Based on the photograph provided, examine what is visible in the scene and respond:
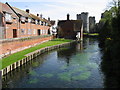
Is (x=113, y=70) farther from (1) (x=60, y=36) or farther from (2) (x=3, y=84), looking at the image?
(1) (x=60, y=36)

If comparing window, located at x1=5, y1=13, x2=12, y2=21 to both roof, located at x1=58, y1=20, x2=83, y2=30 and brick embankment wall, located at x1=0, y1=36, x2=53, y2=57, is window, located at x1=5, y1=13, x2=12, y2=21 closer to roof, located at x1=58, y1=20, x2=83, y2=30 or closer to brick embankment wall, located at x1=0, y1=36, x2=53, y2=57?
brick embankment wall, located at x1=0, y1=36, x2=53, y2=57

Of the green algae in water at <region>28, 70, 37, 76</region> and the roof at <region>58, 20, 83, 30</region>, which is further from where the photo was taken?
the roof at <region>58, 20, 83, 30</region>

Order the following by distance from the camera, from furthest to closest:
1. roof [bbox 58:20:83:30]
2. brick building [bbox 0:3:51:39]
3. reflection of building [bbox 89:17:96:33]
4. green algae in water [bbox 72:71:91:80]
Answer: reflection of building [bbox 89:17:96:33] < roof [bbox 58:20:83:30] < brick building [bbox 0:3:51:39] < green algae in water [bbox 72:71:91:80]

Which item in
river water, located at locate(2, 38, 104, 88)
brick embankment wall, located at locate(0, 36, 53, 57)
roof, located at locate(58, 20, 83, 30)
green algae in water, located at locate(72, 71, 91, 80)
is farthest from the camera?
roof, located at locate(58, 20, 83, 30)

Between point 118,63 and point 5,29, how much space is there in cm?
2577

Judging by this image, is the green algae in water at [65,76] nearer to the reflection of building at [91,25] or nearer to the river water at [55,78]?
the river water at [55,78]

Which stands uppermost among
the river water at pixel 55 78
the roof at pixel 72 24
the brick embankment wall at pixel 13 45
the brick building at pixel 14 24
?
the roof at pixel 72 24

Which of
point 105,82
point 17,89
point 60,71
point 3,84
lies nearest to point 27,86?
point 17,89

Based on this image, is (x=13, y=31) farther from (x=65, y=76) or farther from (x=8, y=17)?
(x=65, y=76)

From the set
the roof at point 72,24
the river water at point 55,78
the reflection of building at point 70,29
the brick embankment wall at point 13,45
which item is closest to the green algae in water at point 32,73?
the river water at point 55,78

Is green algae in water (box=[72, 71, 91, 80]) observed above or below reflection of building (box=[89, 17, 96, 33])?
below

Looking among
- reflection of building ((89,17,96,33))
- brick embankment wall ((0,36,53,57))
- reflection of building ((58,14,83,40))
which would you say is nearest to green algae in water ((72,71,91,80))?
brick embankment wall ((0,36,53,57))

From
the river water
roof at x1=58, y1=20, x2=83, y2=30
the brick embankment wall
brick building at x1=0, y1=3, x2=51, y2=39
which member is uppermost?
roof at x1=58, y1=20, x2=83, y2=30

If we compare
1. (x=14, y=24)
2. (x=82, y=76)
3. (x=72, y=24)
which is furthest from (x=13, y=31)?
(x=72, y=24)
